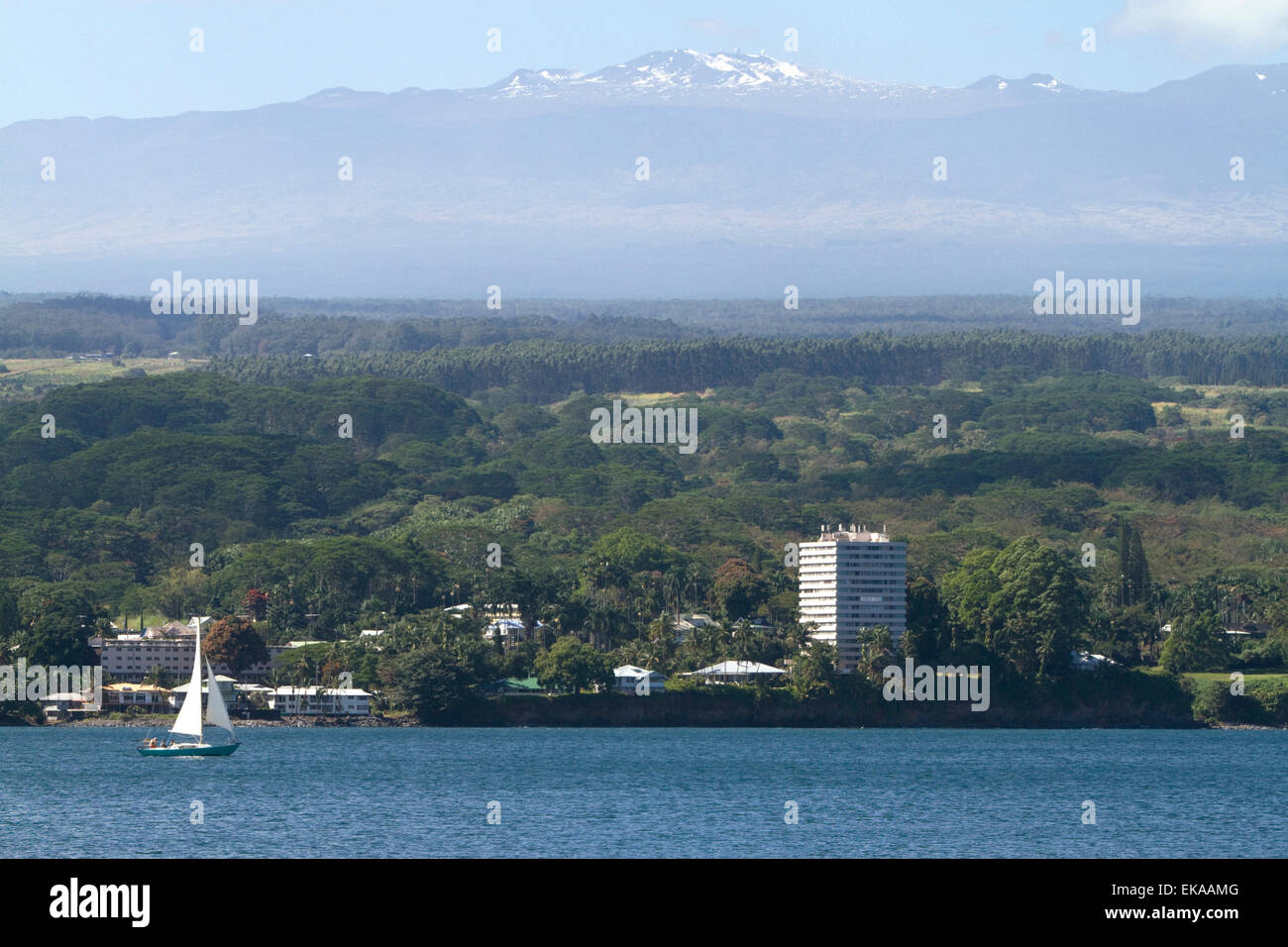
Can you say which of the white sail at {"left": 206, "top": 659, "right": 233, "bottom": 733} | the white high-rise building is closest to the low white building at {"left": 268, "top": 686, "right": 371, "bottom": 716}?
the white sail at {"left": 206, "top": 659, "right": 233, "bottom": 733}

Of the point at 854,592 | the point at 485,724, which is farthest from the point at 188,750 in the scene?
the point at 854,592

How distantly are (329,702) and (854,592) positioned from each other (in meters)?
31.7

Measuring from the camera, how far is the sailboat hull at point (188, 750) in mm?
83375

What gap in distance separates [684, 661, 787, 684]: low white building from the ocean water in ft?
31.8

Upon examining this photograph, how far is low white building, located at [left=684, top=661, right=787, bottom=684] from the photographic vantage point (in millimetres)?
114938

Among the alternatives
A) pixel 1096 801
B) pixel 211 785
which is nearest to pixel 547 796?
pixel 211 785

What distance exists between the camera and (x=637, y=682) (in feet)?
365

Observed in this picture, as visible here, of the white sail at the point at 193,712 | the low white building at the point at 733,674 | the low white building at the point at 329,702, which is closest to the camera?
the white sail at the point at 193,712

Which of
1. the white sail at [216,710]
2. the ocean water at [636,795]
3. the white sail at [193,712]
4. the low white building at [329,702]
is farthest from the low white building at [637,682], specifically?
the white sail at [193,712]

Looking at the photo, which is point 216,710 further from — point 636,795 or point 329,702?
point 636,795

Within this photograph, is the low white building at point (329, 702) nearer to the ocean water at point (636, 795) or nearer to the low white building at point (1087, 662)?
Result: the ocean water at point (636, 795)

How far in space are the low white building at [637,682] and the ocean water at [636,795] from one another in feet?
18.7

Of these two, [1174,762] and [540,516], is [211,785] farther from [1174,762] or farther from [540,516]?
[540,516]

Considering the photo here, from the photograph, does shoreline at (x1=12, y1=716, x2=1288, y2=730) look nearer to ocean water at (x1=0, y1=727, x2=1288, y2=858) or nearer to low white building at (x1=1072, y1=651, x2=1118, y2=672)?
ocean water at (x1=0, y1=727, x2=1288, y2=858)
